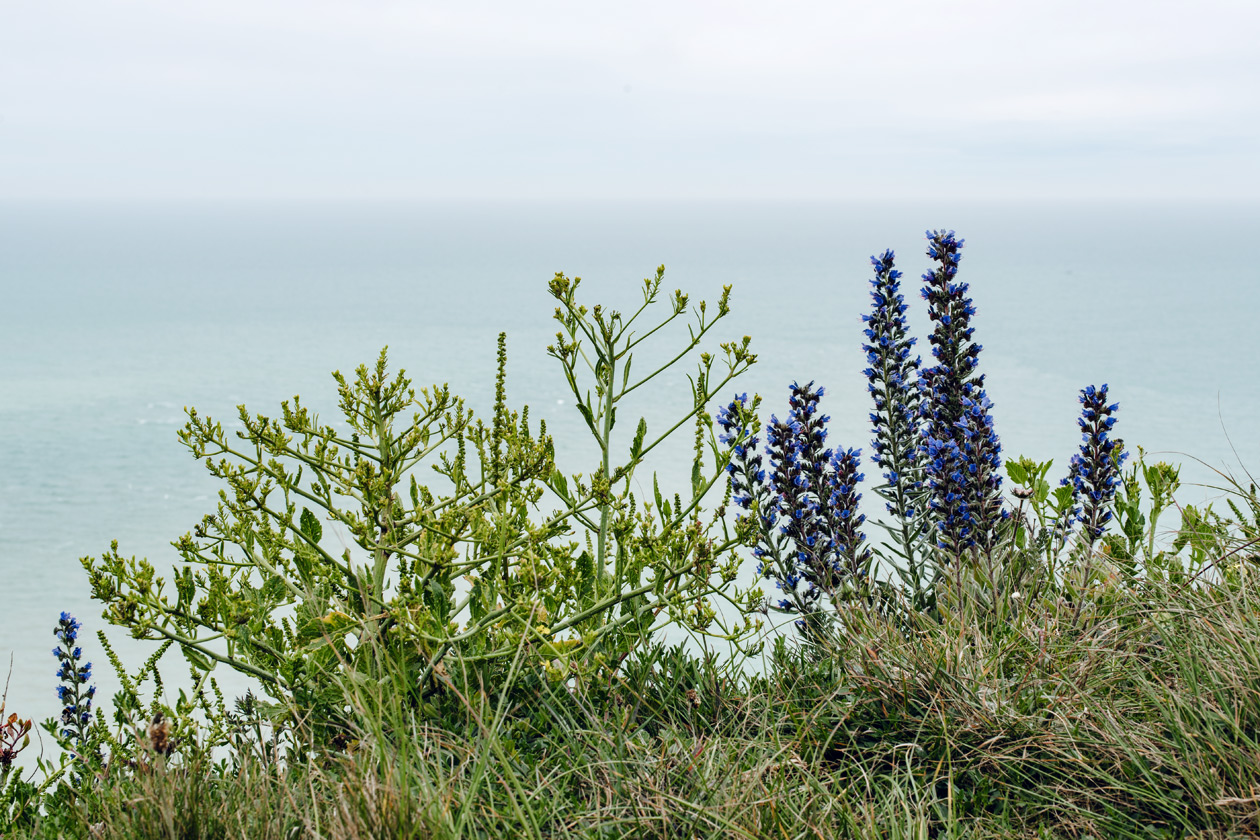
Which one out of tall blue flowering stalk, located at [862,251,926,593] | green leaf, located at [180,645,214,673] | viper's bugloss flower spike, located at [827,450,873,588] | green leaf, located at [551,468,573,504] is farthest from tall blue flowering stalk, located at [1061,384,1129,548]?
green leaf, located at [180,645,214,673]

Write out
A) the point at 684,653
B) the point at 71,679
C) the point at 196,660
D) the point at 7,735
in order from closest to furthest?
the point at 196,660 < the point at 7,735 < the point at 71,679 < the point at 684,653

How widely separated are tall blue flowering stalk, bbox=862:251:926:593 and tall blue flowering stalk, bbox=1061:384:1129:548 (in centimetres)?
60

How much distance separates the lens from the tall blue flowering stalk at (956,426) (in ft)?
10.2

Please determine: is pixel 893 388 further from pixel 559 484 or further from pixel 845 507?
pixel 559 484

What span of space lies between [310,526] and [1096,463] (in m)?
2.72

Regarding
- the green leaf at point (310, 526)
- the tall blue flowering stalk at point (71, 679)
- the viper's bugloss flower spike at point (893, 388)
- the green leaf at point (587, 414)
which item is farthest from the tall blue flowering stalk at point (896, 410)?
the tall blue flowering stalk at point (71, 679)

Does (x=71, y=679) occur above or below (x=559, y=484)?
below

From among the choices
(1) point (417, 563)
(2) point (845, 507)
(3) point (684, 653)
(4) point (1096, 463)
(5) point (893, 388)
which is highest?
(5) point (893, 388)

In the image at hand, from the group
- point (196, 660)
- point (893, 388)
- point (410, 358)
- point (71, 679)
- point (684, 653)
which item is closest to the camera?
point (196, 660)

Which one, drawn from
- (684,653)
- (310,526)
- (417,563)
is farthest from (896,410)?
(310,526)

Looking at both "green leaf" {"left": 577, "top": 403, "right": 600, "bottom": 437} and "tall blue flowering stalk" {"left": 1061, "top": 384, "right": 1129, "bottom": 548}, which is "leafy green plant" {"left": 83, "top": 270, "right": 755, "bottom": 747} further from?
"tall blue flowering stalk" {"left": 1061, "top": 384, "right": 1129, "bottom": 548}

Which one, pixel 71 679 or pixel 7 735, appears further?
pixel 71 679

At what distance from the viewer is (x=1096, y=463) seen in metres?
3.41

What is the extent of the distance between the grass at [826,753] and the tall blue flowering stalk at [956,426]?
29 centimetres
